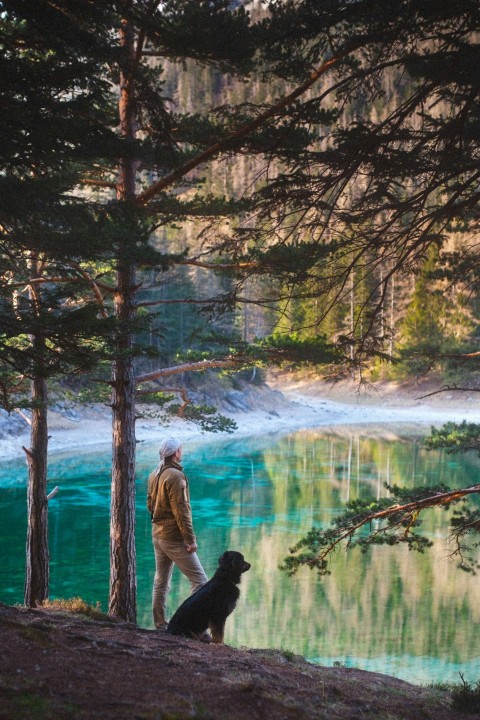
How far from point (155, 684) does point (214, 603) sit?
2.08m

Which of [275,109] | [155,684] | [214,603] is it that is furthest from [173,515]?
[275,109]

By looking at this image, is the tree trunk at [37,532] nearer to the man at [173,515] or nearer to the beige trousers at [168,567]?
the beige trousers at [168,567]

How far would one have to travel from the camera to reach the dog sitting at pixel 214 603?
594 cm

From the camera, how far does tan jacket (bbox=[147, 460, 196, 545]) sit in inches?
A: 258

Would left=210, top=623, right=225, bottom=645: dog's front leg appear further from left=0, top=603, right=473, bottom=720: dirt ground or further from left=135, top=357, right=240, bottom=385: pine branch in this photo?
left=135, top=357, right=240, bottom=385: pine branch

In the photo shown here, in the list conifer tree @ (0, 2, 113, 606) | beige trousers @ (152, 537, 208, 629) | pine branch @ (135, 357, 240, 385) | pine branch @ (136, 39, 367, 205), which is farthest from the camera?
pine branch @ (135, 357, 240, 385)

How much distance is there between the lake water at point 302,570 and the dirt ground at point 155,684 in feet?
19.6

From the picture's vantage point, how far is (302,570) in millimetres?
16984

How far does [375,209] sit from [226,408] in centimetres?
3688

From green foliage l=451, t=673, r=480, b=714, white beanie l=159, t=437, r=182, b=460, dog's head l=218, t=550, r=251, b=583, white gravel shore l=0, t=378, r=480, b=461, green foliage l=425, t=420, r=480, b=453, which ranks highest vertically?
white beanie l=159, t=437, r=182, b=460

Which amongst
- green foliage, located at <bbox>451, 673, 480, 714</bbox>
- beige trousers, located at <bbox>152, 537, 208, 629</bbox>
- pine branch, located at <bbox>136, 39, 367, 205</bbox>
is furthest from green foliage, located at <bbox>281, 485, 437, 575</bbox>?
pine branch, located at <bbox>136, 39, 367, 205</bbox>

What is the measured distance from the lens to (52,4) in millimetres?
5035

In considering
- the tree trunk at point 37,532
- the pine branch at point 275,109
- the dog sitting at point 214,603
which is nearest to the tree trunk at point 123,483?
the tree trunk at point 37,532

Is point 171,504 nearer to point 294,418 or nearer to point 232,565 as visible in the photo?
point 232,565
